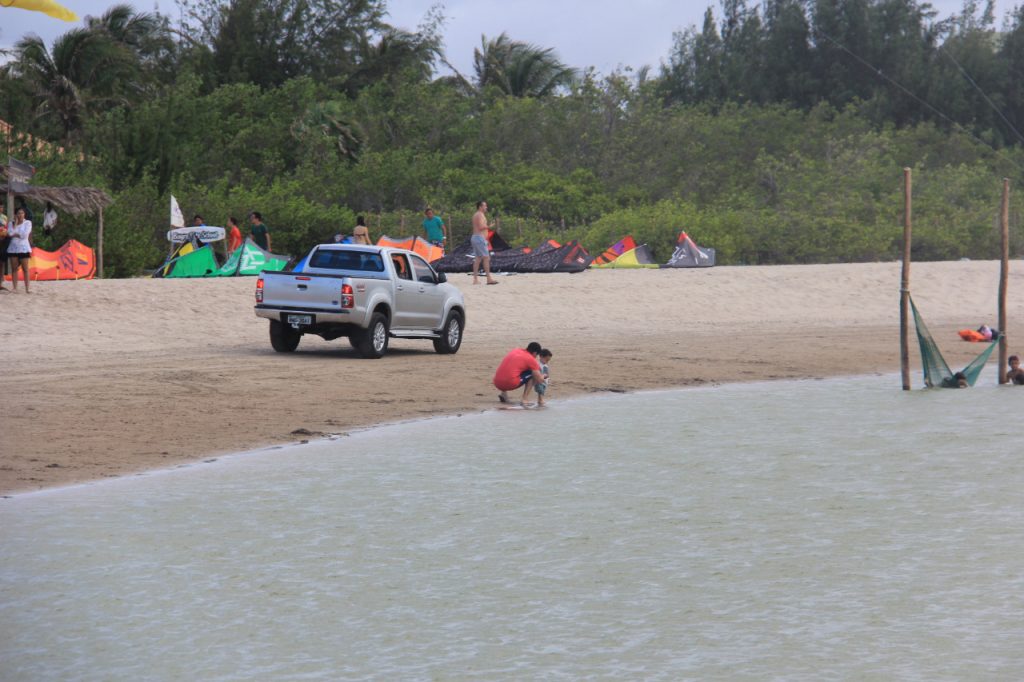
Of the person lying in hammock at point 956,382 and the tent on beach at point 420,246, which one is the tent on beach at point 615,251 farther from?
the person lying in hammock at point 956,382

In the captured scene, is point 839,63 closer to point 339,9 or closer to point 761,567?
point 339,9

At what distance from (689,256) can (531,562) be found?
2762cm

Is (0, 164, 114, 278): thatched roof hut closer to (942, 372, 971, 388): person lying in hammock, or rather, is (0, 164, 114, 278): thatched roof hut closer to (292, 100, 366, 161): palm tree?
(942, 372, 971, 388): person lying in hammock

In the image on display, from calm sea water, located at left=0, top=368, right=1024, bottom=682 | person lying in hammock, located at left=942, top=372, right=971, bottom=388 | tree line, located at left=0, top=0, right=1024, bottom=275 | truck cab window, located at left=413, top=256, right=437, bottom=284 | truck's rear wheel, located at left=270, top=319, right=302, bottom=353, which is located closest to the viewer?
calm sea water, located at left=0, top=368, right=1024, bottom=682

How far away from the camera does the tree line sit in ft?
142

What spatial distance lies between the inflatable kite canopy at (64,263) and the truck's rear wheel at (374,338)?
1011 centimetres

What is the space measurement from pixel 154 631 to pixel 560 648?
2.35 m

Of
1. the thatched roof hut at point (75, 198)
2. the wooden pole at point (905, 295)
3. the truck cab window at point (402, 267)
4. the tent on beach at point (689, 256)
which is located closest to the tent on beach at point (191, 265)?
the thatched roof hut at point (75, 198)

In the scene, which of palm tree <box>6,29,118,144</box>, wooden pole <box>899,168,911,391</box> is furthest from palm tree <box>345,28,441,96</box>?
wooden pole <box>899,168,911,391</box>

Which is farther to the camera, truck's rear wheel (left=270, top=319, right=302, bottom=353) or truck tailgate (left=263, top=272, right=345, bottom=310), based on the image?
truck's rear wheel (left=270, top=319, right=302, bottom=353)

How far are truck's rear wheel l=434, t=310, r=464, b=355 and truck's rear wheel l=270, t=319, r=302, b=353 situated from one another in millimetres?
2258

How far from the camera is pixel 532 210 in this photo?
1957 inches

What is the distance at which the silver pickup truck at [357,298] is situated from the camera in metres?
20.5

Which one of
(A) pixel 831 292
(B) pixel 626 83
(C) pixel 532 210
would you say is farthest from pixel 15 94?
(A) pixel 831 292
